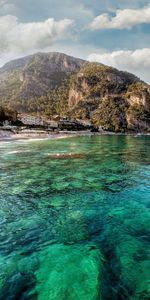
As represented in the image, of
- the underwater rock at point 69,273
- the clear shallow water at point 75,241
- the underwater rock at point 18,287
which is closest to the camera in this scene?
the underwater rock at point 18,287

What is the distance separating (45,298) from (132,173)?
25856mm

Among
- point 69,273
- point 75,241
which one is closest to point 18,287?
point 69,273

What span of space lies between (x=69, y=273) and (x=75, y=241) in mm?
2871

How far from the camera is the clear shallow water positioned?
33.1 feet

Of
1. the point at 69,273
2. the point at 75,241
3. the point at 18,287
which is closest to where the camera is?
the point at 18,287

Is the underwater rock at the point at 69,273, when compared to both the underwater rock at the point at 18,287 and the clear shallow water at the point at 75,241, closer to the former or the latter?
the clear shallow water at the point at 75,241

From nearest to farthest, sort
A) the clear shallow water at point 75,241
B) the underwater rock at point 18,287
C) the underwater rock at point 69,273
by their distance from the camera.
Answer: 1. the underwater rock at point 18,287
2. the underwater rock at point 69,273
3. the clear shallow water at point 75,241

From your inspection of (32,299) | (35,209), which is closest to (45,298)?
(32,299)

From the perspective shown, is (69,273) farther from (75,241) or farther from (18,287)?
(75,241)

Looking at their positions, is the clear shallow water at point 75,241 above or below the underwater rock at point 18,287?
above

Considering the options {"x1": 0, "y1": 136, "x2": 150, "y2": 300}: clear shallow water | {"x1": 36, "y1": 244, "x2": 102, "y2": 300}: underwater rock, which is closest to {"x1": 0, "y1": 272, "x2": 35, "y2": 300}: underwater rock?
{"x1": 0, "y1": 136, "x2": 150, "y2": 300}: clear shallow water

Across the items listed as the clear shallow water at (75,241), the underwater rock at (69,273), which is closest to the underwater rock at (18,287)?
the clear shallow water at (75,241)

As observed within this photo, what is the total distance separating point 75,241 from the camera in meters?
13.9

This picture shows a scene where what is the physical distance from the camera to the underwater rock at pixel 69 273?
9.71 meters
